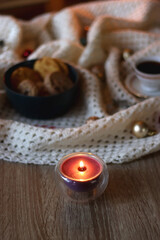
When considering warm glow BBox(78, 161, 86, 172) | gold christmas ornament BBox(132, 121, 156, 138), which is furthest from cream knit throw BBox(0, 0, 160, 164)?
warm glow BBox(78, 161, 86, 172)

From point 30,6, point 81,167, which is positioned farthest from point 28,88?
point 30,6

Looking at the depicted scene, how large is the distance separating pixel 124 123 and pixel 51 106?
0.20m

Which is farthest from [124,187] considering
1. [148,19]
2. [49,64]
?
[148,19]

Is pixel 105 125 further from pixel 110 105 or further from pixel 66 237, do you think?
pixel 66 237

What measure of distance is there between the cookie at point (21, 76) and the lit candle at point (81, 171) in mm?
319

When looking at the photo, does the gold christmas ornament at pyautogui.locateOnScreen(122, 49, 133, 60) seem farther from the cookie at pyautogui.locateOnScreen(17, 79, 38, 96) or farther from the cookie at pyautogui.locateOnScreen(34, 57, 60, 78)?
the cookie at pyautogui.locateOnScreen(17, 79, 38, 96)

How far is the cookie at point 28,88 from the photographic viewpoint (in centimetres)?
82

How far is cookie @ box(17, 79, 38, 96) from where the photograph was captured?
0.82m

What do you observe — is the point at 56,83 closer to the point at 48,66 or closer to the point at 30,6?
the point at 48,66

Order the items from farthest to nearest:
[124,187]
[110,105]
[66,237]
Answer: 1. [110,105]
2. [124,187]
3. [66,237]

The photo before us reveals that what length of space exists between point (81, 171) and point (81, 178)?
0.06 ft

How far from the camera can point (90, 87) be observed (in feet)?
2.97

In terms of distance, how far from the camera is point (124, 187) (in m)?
0.66

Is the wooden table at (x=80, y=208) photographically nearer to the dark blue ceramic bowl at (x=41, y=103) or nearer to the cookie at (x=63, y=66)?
the dark blue ceramic bowl at (x=41, y=103)
